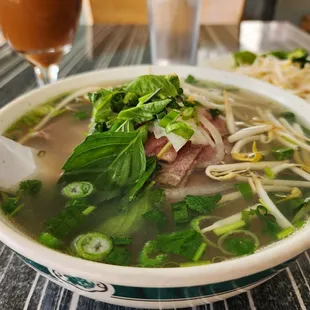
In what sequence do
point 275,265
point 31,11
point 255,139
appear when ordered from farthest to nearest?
point 31,11 → point 255,139 → point 275,265

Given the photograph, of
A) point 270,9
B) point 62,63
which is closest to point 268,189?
point 62,63

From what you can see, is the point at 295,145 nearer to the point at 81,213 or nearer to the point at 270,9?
the point at 81,213

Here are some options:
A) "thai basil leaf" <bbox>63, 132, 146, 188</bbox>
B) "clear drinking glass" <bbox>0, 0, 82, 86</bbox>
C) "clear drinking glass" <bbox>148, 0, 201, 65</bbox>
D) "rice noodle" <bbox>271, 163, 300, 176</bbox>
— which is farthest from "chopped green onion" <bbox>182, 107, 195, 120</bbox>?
"clear drinking glass" <bbox>148, 0, 201, 65</bbox>

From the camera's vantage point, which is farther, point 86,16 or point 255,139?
point 86,16

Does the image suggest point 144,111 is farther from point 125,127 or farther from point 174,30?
point 174,30

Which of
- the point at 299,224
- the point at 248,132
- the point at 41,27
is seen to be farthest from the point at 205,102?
the point at 41,27

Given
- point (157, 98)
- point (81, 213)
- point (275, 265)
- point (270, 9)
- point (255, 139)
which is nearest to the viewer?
point (275, 265)

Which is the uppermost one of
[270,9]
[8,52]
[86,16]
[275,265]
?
[275,265]
